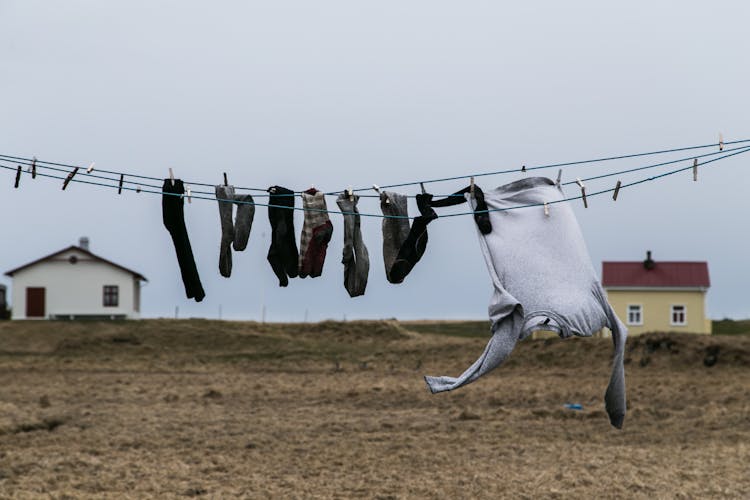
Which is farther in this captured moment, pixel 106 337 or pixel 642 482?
pixel 106 337

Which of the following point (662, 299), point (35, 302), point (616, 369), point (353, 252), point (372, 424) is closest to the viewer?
point (616, 369)

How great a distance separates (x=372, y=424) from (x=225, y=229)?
10.4 meters

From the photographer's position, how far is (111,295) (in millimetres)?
38969

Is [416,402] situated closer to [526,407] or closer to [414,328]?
[526,407]

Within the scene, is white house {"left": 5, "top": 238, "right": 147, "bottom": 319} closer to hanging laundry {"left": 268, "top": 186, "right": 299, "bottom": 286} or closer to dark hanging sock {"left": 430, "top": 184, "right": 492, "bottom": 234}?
hanging laundry {"left": 268, "top": 186, "right": 299, "bottom": 286}

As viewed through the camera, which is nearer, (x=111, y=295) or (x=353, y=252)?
(x=353, y=252)

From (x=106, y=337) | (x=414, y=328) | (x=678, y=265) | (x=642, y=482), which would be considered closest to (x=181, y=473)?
(x=642, y=482)

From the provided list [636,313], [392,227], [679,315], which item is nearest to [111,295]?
[636,313]

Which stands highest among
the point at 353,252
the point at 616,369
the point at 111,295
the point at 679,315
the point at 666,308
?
the point at 353,252

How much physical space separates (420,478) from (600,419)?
6.48 meters

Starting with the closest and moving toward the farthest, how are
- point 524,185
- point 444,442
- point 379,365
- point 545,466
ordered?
point 524,185
point 545,466
point 444,442
point 379,365

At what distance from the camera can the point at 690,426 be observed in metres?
17.1

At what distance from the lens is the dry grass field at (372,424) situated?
1216 centimetres

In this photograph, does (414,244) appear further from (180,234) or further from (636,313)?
(636,313)
